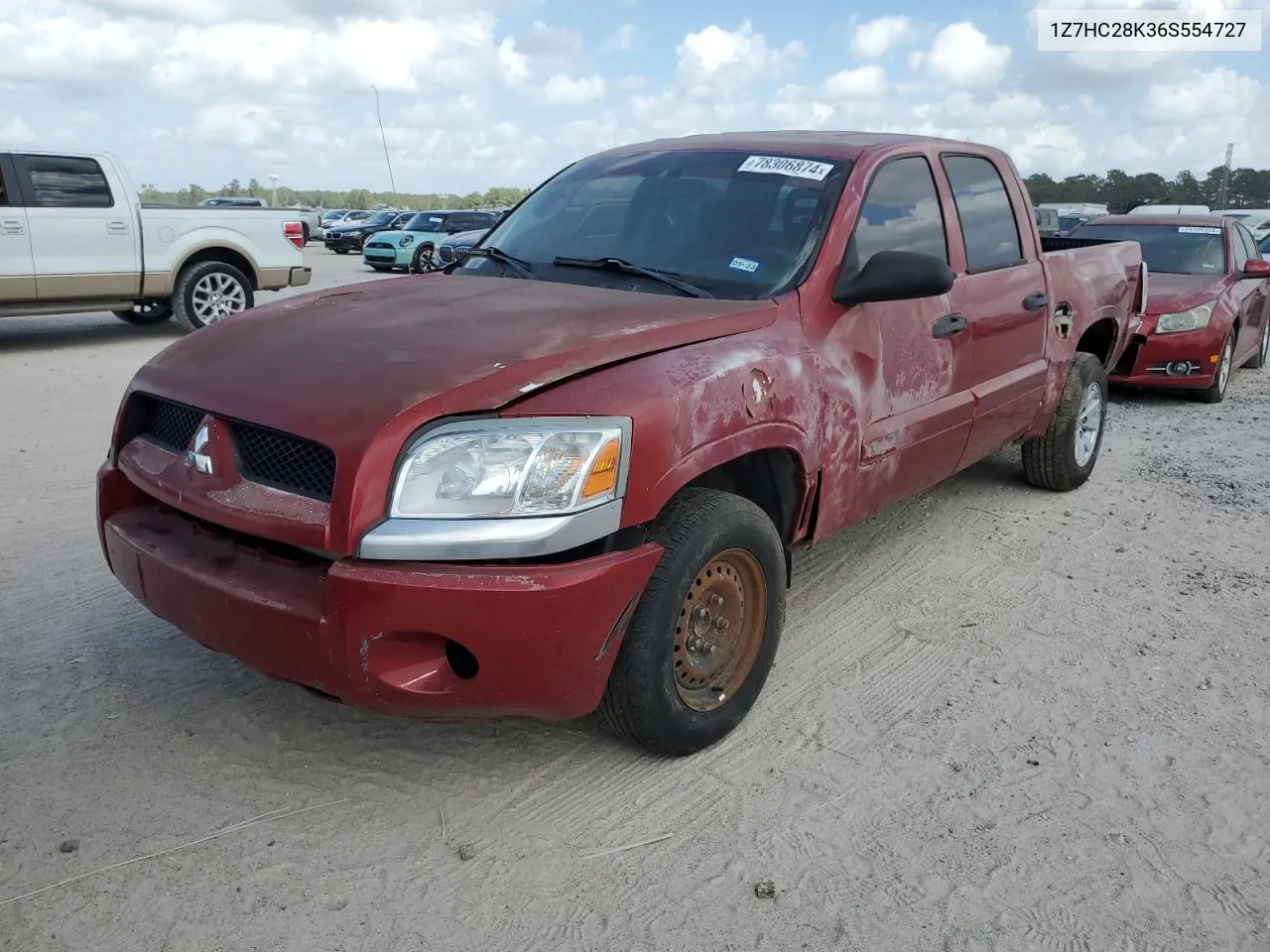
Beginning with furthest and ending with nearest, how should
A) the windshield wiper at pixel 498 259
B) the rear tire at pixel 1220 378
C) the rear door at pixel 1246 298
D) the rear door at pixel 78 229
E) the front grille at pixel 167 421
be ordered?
the rear door at pixel 78 229
the rear door at pixel 1246 298
the rear tire at pixel 1220 378
the windshield wiper at pixel 498 259
the front grille at pixel 167 421

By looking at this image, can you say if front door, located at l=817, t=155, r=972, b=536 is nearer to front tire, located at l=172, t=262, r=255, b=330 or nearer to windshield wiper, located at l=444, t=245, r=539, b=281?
windshield wiper, located at l=444, t=245, r=539, b=281

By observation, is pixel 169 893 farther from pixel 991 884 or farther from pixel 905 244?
pixel 905 244

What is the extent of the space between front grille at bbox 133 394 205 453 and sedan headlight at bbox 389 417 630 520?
31.0 inches

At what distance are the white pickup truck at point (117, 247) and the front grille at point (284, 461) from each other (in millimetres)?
8617

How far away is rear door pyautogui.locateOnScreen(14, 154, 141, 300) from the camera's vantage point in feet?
31.8

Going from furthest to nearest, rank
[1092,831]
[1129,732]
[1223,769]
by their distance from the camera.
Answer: [1129,732]
[1223,769]
[1092,831]

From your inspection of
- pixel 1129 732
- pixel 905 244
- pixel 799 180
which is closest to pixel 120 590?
pixel 799 180

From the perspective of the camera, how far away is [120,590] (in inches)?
161

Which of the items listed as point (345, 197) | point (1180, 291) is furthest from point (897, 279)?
point (345, 197)

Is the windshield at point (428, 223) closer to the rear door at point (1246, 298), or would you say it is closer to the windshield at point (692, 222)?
the rear door at point (1246, 298)

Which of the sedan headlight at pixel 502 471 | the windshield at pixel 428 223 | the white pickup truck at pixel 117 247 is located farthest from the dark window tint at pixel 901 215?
the windshield at pixel 428 223

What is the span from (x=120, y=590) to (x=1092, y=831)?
357 centimetres

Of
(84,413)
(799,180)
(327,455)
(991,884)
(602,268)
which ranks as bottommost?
(991,884)

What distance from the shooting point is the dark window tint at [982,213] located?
4.29 m
